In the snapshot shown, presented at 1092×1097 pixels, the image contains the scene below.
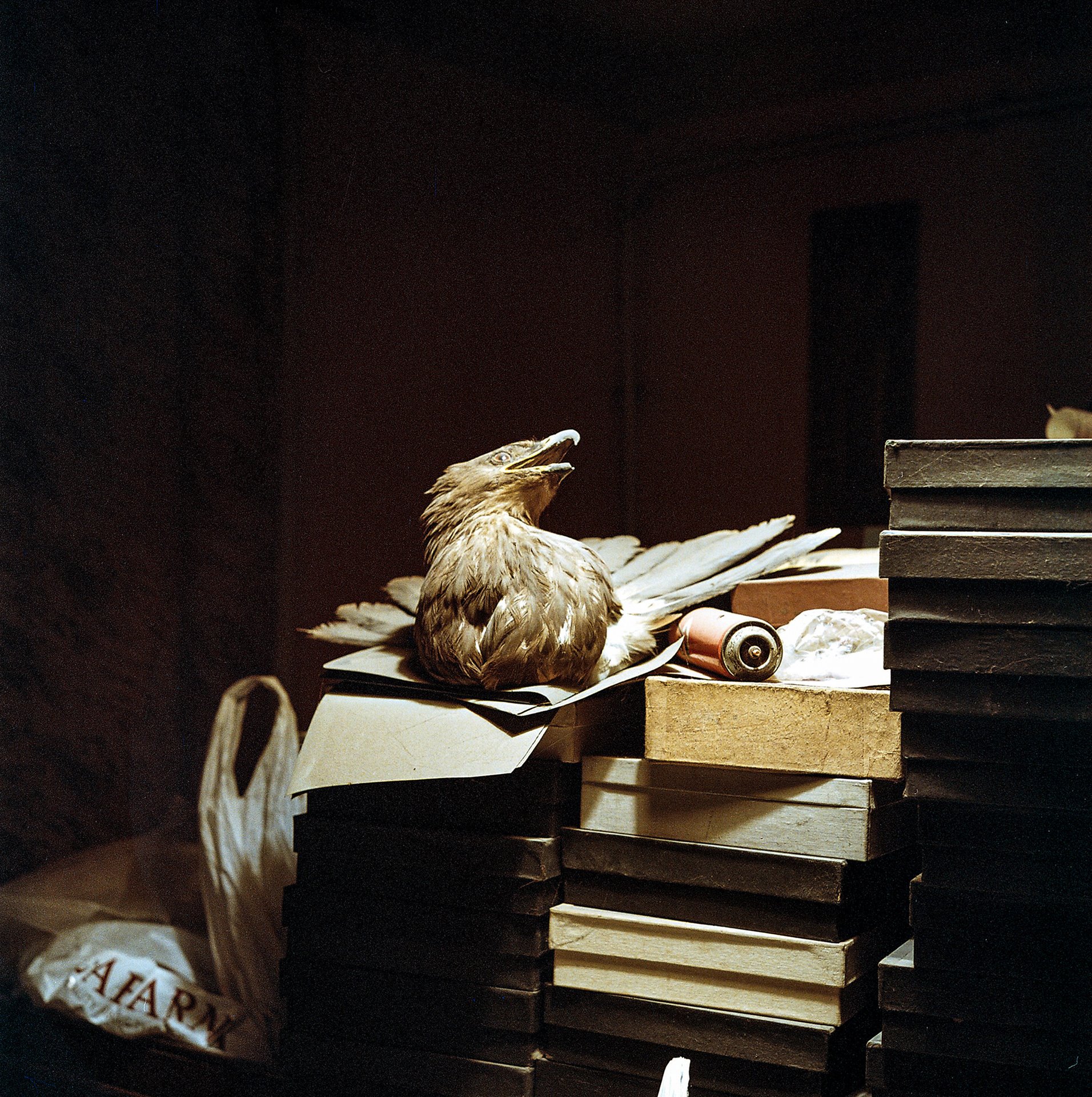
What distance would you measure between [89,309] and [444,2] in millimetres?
774

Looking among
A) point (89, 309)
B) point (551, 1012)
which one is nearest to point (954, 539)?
point (551, 1012)

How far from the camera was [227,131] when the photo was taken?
193 cm

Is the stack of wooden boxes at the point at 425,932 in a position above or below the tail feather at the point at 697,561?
below

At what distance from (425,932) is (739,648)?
1.80 ft

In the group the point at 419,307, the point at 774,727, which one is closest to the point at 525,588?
the point at 774,727

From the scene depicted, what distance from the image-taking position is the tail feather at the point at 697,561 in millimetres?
1684

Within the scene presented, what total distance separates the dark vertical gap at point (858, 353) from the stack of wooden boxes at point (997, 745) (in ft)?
2.45

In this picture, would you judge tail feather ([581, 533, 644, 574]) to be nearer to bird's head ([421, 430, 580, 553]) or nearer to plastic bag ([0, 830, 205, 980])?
bird's head ([421, 430, 580, 553])

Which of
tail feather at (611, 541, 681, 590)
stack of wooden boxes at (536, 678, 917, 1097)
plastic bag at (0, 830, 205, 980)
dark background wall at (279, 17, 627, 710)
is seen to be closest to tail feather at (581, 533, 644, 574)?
tail feather at (611, 541, 681, 590)

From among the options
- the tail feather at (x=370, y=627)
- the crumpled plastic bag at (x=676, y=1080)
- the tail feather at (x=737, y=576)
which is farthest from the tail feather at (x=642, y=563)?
the crumpled plastic bag at (x=676, y=1080)

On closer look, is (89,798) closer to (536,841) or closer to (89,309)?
(89,309)

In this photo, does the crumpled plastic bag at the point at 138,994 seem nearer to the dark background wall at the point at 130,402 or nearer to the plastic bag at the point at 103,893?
the plastic bag at the point at 103,893

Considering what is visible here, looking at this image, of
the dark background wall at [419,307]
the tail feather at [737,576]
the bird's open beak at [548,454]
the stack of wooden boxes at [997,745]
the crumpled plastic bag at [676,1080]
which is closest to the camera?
the stack of wooden boxes at [997,745]

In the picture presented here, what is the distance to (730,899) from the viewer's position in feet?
4.29
